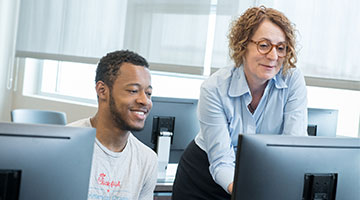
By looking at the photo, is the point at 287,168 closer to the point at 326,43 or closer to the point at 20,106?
the point at 326,43

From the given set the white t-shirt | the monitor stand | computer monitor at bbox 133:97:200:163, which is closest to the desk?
the monitor stand

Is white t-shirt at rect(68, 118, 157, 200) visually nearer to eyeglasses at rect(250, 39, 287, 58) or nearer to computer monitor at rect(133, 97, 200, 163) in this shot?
eyeglasses at rect(250, 39, 287, 58)

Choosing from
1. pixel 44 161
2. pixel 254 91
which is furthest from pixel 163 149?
pixel 44 161

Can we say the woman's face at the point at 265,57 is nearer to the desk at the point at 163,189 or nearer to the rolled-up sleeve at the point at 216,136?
the rolled-up sleeve at the point at 216,136

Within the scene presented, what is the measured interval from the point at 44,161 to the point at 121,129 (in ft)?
2.13

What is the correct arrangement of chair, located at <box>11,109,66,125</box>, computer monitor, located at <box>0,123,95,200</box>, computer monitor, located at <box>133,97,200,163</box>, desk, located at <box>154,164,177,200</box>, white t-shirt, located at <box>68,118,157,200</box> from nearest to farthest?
computer monitor, located at <box>0,123,95,200</box> < white t-shirt, located at <box>68,118,157,200</box> < desk, located at <box>154,164,177,200</box> < computer monitor, located at <box>133,97,200,163</box> < chair, located at <box>11,109,66,125</box>

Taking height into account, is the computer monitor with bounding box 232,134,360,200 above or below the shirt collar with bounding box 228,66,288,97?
below

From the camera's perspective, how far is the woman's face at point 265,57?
206 cm

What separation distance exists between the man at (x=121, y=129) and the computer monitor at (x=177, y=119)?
104 cm

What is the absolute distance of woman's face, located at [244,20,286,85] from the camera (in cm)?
206

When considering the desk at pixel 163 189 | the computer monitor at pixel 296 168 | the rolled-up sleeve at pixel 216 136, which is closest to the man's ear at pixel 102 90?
the rolled-up sleeve at pixel 216 136

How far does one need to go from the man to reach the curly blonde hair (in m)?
0.44

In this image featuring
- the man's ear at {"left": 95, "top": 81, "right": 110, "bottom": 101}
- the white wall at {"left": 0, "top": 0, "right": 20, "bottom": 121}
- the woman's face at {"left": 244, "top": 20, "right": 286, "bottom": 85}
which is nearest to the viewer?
the man's ear at {"left": 95, "top": 81, "right": 110, "bottom": 101}

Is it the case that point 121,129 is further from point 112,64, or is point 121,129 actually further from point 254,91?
point 254,91
